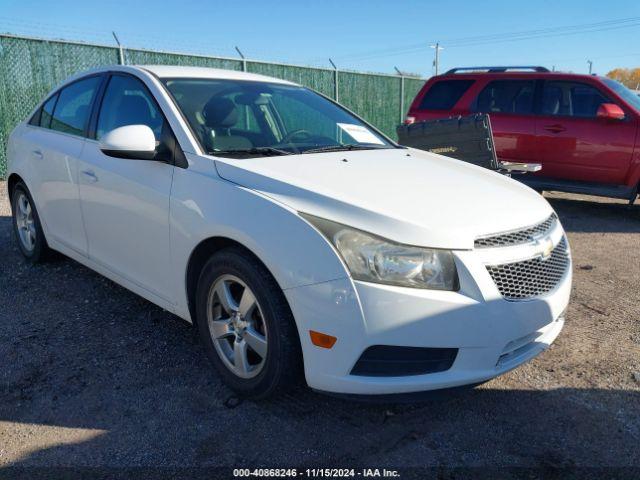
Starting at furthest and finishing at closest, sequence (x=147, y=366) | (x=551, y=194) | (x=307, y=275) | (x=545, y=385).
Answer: (x=551, y=194) < (x=147, y=366) < (x=545, y=385) < (x=307, y=275)

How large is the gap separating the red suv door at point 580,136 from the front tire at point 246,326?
6.14 meters

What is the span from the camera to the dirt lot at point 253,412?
2418 mm

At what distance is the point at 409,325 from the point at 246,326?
0.85 metres

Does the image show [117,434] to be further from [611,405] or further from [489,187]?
[611,405]

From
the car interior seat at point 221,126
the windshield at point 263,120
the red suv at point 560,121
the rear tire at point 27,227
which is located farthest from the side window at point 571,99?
the rear tire at point 27,227

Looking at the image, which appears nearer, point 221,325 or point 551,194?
point 221,325

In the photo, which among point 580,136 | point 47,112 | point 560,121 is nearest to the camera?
point 47,112

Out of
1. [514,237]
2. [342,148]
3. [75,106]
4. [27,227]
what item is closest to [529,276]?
[514,237]

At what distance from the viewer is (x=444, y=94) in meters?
8.52

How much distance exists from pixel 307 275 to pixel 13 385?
187 cm

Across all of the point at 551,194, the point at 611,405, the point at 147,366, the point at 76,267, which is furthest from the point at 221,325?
the point at 551,194

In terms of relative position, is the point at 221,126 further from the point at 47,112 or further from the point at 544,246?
the point at 47,112

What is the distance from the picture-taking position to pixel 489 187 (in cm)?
302

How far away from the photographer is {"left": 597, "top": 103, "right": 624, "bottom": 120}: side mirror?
22.8 ft
